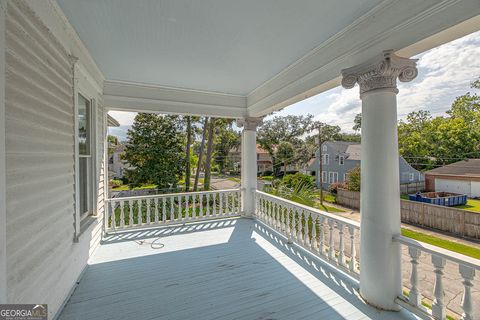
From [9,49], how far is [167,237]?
3.67 meters

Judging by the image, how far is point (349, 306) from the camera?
2.23m

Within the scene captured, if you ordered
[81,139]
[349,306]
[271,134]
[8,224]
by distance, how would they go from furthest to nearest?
[271,134]
[81,139]
[349,306]
[8,224]

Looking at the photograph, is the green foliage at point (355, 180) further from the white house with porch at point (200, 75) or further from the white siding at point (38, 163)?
the white siding at point (38, 163)

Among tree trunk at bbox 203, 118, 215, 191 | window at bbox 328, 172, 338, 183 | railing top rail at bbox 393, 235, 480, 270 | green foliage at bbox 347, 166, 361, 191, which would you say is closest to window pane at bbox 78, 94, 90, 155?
railing top rail at bbox 393, 235, 480, 270

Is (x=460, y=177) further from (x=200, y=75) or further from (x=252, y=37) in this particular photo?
(x=200, y=75)

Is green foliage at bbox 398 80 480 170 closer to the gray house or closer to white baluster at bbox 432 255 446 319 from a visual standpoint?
white baluster at bbox 432 255 446 319

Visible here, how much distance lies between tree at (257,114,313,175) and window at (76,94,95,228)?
66.9 ft

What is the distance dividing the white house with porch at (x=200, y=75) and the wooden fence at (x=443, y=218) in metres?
1.50

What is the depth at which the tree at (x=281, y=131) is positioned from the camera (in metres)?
23.7

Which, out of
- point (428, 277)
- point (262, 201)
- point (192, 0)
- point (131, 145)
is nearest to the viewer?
point (192, 0)

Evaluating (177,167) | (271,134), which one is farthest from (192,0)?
(271,134)

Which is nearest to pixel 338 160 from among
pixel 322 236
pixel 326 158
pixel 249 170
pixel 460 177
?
pixel 326 158

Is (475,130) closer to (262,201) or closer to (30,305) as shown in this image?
(262,201)

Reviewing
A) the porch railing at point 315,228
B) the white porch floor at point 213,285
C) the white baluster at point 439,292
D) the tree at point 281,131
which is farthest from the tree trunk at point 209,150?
the tree at point 281,131
